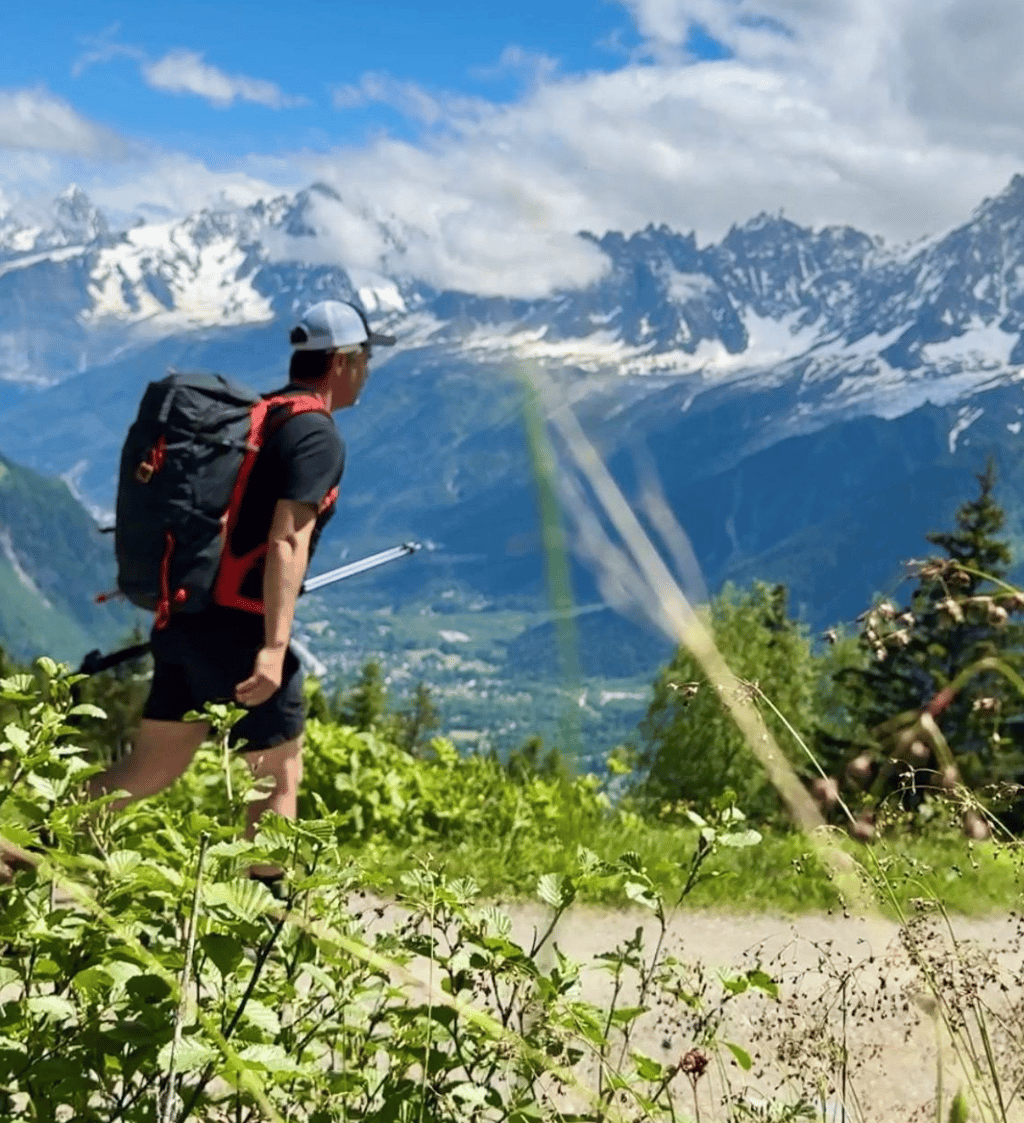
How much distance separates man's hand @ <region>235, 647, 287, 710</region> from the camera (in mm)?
5215

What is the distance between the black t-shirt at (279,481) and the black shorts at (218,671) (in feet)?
0.06

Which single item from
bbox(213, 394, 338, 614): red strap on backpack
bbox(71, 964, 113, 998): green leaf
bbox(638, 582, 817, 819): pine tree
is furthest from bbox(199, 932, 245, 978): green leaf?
bbox(638, 582, 817, 819): pine tree

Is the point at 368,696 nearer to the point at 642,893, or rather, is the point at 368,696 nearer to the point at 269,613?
the point at 269,613

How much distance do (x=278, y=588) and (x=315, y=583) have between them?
758 millimetres

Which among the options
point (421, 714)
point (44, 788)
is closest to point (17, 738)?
point (44, 788)

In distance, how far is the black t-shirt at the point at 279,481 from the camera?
5.19 metres

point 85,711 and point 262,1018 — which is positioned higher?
A: point 85,711

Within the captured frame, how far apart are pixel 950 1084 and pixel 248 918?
3.22 meters

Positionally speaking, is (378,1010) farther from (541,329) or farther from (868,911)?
(541,329)

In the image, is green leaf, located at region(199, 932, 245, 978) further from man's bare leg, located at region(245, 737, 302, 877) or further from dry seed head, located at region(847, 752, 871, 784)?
man's bare leg, located at region(245, 737, 302, 877)

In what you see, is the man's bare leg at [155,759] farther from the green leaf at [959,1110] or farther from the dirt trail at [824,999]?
the green leaf at [959,1110]

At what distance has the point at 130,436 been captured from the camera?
5016mm

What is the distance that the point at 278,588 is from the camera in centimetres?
519

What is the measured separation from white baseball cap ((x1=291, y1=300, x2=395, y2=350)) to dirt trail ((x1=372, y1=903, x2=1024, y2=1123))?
234 cm
